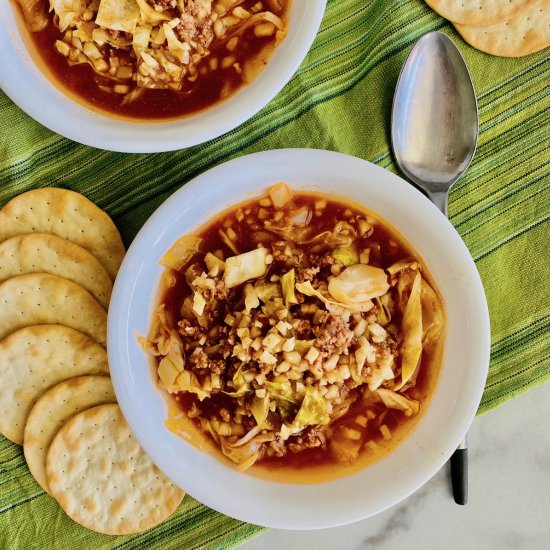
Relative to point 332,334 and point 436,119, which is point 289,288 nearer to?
point 332,334

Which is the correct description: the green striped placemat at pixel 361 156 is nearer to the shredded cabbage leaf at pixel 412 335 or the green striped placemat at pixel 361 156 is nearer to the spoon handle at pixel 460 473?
the spoon handle at pixel 460 473

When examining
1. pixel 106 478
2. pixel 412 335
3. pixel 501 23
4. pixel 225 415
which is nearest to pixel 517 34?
pixel 501 23

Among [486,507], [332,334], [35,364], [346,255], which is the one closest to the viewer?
[332,334]

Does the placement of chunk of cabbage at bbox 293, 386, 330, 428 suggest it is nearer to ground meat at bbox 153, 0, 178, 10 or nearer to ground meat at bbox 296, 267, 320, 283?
ground meat at bbox 296, 267, 320, 283

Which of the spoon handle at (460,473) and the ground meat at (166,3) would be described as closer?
the ground meat at (166,3)

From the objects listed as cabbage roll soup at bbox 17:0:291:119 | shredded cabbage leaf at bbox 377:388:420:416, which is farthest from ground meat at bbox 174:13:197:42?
shredded cabbage leaf at bbox 377:388:420:416

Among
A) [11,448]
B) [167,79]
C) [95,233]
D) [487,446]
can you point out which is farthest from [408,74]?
[11,448]

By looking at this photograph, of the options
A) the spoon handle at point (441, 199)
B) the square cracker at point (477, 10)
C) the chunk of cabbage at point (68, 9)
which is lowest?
the spoon handle at point (441, 199)

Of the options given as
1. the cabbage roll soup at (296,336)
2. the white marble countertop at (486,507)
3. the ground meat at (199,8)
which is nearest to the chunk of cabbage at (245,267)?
the cabbage roll soup at (296,336)
